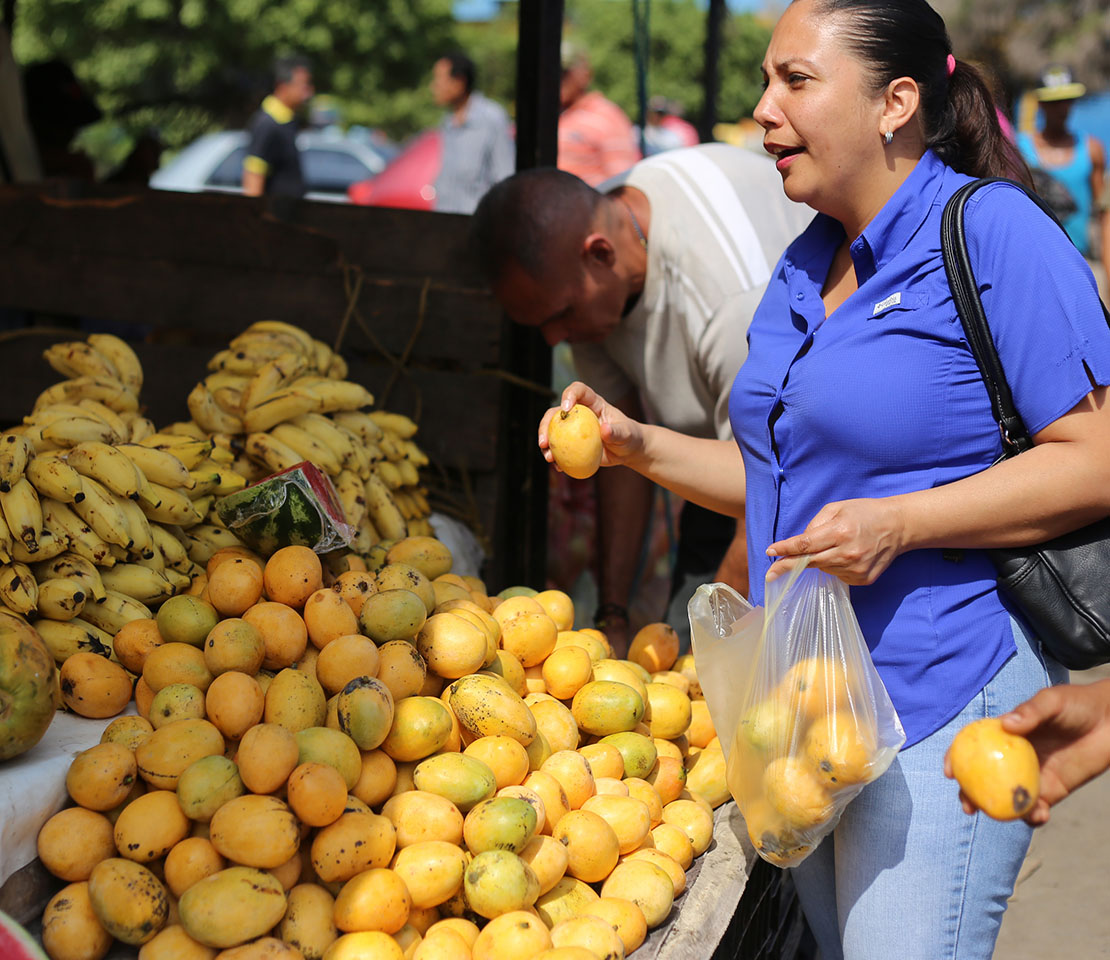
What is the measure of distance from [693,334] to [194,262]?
199cm

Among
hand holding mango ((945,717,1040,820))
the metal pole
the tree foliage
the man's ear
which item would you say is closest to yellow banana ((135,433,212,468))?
the man's ear

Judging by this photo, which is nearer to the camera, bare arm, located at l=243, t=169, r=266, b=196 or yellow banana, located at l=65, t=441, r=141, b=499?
yellow banana, located at l=65, t=441, r=141, b=499

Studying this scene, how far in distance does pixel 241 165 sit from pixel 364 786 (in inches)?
465

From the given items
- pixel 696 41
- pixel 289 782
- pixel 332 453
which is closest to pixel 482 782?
pixel 289 782

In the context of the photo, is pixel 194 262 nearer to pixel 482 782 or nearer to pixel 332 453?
pixel 332 453

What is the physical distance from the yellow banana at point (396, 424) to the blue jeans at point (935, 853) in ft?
6.64

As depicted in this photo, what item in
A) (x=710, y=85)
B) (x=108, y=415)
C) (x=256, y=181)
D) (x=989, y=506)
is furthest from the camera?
(x=256, y=181)

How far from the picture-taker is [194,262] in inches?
147

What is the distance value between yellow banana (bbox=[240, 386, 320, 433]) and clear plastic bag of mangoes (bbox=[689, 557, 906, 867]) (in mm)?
1547

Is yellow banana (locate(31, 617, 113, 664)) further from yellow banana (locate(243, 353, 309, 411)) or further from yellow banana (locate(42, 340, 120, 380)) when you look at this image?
yellow banana (locate(42, 340, 120, 380))

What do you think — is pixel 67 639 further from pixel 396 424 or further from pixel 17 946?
pixel 396 424

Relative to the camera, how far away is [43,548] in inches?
82.8

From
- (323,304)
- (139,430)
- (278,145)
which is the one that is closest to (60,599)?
(139,430)

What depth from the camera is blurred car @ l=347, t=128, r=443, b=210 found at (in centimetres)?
1151
